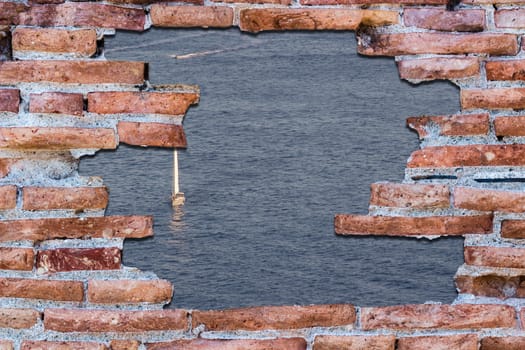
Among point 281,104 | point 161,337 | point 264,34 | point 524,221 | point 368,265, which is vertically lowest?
point 161,337

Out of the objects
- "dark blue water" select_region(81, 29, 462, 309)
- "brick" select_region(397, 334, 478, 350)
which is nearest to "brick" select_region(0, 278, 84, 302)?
"dark blue water" select_region(81, 29, 462, 309)

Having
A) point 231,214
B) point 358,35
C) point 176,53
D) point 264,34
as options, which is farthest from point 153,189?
point 358,35

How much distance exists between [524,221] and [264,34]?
2.37ft

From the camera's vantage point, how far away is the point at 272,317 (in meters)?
1.91

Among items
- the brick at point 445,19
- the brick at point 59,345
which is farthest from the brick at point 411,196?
the brick at point 59,345

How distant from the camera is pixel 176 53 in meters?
1.89

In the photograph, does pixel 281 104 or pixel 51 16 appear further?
pixel 281 104

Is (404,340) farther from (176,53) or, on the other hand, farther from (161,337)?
(176,53)

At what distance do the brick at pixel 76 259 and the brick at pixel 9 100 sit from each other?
323mm

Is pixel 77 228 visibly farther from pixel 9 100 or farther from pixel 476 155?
pixel 476 155

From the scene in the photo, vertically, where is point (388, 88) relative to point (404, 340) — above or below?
above

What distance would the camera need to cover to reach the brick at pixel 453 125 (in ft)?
6.11

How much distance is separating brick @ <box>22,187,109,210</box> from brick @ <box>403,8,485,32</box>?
0.78 meters

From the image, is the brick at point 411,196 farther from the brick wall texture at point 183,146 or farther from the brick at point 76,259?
the brick at point 76,259
